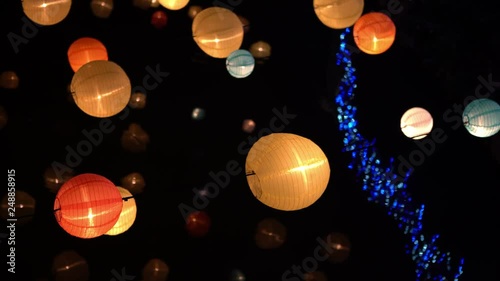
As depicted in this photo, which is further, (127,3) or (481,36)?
(127,3)

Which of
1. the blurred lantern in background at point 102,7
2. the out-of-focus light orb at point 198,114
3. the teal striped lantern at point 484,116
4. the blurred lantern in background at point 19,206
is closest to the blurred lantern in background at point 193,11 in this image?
the blurred lantern in background at point 102,7

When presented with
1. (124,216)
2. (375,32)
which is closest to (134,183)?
(124,216)

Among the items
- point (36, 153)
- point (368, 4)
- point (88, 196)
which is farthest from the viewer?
point (368, 4)

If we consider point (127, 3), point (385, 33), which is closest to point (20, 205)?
point (127, 3)

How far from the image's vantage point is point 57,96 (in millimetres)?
4086

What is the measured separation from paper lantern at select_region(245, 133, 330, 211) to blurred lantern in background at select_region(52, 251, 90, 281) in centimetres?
204

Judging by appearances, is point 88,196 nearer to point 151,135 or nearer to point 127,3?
point 151,135

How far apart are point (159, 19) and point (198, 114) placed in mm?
1135

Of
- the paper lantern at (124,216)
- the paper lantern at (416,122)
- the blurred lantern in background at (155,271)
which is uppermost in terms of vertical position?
the paper lantern at (416,122)

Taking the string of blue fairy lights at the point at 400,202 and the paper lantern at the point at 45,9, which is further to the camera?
the string of blue fairy lights at the point at 400,202

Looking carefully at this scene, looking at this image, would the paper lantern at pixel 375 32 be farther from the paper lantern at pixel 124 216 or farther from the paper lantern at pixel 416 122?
the paper lantern at pixel 124 216

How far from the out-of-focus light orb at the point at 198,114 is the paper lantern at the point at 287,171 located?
7.03 ft

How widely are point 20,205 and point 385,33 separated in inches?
133

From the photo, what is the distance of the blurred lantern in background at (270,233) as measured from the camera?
13.8ft
